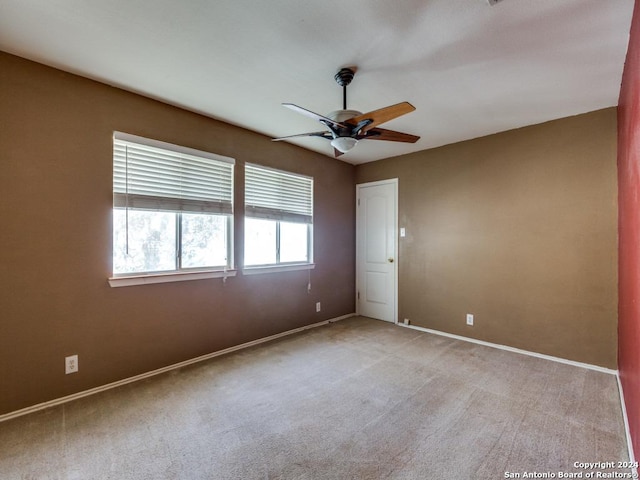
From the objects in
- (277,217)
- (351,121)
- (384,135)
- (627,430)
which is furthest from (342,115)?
(627,430)

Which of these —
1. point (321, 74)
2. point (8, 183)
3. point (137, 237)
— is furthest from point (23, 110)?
point (321, 74)

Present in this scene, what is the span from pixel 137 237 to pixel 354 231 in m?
3.23

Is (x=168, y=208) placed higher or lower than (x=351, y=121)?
lower

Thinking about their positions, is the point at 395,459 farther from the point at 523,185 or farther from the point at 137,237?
the point at 523,185

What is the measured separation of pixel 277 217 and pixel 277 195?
0.29 m

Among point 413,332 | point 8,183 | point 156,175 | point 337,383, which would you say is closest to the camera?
point 8,183

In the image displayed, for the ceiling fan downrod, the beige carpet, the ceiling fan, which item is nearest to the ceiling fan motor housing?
the ceiling fan

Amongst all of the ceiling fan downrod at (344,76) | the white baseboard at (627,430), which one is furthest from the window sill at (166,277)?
the white baseboard at (627,430)

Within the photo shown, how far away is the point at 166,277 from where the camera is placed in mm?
2848

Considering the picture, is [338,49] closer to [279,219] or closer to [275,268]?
[279,219]

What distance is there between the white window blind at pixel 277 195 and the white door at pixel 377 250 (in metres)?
1.05

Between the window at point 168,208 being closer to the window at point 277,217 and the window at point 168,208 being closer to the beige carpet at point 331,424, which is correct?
the window at point 277,217

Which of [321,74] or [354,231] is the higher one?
[321,74]

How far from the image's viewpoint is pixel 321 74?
232 cm
